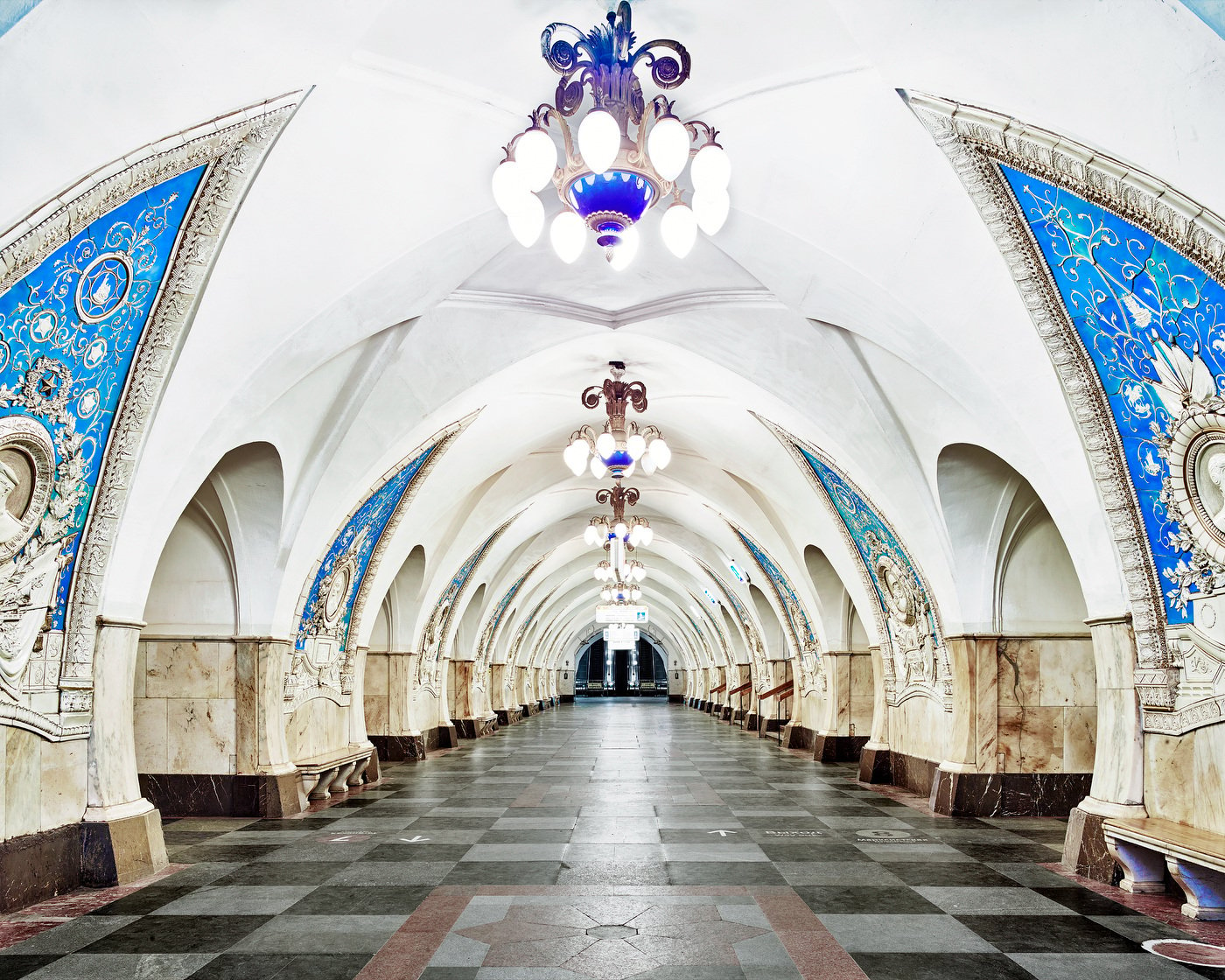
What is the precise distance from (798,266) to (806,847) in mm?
3784

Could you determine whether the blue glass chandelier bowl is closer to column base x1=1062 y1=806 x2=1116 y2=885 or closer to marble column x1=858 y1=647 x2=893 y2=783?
column base x1=1062 y1=806 x2=1116 y2=885

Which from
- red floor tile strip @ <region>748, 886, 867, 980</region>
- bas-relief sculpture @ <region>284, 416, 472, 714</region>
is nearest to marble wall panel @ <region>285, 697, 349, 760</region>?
bas-relief sculpture @ <region>284, 416, 472, 714</region>

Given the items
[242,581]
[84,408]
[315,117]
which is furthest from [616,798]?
[315,117]

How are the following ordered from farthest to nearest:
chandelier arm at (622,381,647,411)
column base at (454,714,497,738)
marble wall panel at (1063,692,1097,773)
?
column base at (454,714,497,738)
chandelier arm at (622,381,647,411)
marble wall panel at (1063,692,1097,773)

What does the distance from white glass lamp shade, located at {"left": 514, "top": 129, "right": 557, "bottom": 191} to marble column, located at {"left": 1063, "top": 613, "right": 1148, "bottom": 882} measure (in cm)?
423

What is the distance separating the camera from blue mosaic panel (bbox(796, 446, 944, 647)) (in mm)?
9102

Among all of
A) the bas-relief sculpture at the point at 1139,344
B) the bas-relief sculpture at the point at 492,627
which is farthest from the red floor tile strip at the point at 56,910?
the bas-relief sculpture at the point at 492,627

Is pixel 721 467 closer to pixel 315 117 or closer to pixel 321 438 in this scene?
pixel 321 438

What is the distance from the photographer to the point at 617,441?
8.50 metres

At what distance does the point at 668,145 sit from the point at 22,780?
447cm

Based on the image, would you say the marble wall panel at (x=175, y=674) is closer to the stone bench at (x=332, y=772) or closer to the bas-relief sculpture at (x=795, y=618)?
the stone bench at (x=332, y=772)

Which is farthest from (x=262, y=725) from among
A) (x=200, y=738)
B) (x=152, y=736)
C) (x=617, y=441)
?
(x=617, y=441)

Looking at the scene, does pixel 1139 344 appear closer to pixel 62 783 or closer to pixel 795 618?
pixel 62 783

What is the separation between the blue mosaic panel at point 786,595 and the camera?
556 inches
